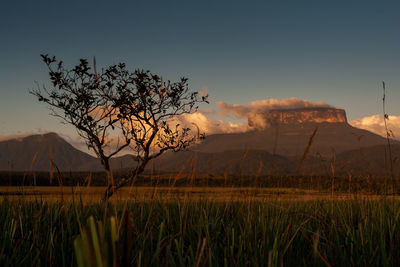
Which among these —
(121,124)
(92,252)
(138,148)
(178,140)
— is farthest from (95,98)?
(92,252)

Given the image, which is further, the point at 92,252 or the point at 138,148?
the point at 138,148

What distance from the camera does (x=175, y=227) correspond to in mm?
4113

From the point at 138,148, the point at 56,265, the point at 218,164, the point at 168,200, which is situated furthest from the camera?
the point at 218,164

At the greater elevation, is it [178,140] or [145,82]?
[145,82]

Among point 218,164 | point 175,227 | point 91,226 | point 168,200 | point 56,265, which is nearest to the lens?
point 91,226

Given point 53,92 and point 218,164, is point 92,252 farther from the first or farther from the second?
point 218,164

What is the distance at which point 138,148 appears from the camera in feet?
37.2

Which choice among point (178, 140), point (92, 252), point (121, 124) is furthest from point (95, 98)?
point (92, 252)

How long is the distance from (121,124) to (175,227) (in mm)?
8007

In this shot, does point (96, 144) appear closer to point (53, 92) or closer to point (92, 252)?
point (53, 92)

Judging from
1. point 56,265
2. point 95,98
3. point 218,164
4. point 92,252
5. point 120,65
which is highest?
point 120,65

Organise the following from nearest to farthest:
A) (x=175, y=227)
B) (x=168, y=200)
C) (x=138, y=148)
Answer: (x=175, y=227) < (x=168, y=200) < (x=138, y=148)

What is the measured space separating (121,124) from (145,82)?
186cm

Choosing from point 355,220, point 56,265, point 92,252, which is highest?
point 92,252
